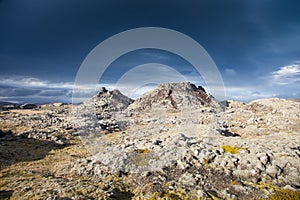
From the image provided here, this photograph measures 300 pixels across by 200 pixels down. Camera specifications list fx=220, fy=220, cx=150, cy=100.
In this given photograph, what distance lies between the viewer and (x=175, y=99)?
102250 millimetres

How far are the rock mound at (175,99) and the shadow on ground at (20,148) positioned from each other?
55870mm

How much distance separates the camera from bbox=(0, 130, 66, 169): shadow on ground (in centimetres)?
3231

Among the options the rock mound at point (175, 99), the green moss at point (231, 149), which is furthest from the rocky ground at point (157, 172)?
the rock mound at point (175, 99)

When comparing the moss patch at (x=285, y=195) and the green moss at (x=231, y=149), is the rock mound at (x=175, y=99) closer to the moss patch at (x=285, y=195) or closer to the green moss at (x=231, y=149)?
the green moss at (x=231, y=149)

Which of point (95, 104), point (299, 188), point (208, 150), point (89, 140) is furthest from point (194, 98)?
point (299, 188)

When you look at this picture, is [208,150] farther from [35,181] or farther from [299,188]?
[35,181]

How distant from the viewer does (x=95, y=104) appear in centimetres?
10306

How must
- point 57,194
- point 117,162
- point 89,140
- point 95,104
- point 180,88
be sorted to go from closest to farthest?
1. point 57,194
2. point 117,162
3. point 89,140
4. point 95,104
5. point 180,88

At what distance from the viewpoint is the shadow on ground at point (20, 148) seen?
32.3 metres

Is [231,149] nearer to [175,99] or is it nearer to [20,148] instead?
[20,148]

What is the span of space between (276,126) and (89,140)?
45.3 meters

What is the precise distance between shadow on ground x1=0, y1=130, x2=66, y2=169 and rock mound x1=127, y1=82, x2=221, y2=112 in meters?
55.9

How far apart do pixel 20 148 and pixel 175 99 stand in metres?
72.5

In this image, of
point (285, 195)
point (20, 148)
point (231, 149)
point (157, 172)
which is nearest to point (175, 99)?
point (20, 148)
